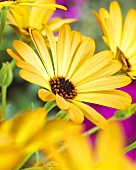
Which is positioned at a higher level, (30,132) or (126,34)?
(30,132)

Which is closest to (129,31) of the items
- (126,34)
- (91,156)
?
(126,34)

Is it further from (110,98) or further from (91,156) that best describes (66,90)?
(91,156)

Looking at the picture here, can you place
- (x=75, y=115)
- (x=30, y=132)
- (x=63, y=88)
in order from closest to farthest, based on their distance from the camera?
(x=30, y=132) < (x=75, y=115) < (x=63, y=88)

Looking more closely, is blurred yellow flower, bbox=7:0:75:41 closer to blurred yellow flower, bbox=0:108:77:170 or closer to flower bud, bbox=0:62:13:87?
flower bud, bbox=0:62:13:87

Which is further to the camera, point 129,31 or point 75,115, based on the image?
point 129,31

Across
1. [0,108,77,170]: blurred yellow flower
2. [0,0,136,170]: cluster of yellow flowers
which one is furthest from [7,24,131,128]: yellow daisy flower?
[0,108,77,170]: blurred yellow flower

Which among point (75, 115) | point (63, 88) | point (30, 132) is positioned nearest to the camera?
point (30, 132)

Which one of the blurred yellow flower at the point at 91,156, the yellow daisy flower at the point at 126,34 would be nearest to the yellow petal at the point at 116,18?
the yellow daisy flower at the point at 126,34

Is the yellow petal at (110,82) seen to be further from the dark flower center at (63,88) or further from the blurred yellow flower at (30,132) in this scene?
the blurred yellow flower at (30,132)
